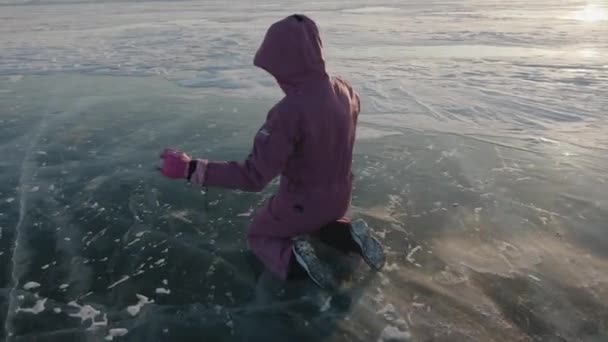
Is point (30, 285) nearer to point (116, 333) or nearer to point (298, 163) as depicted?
point (116, 333)

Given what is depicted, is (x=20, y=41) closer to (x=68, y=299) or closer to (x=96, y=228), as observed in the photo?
(x=96, y=228)

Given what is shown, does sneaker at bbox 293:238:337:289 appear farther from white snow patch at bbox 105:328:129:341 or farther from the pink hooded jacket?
white snow patch at bbox 105:328:129:341

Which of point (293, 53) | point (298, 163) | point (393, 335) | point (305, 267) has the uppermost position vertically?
point (293, 53)

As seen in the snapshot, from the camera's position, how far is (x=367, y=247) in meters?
2.94

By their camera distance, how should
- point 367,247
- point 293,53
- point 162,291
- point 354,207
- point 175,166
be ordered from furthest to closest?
point 354,207
point 367,247
point 162,291
point 175,166
point 293,53

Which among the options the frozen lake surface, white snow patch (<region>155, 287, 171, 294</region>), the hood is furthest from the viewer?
white snow patch (<region>155, 287, 171, 294</region>)

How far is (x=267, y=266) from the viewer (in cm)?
298

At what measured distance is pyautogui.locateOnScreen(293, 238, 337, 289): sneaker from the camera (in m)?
2.79

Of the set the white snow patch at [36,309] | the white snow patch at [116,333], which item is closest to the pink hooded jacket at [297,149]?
the white snow patch at [116,333]

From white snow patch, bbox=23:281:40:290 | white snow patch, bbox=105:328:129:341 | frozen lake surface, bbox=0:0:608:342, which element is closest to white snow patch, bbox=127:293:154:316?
frozen lake surface, bbox=0:0:608:342

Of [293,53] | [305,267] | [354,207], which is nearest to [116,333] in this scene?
[305,267]

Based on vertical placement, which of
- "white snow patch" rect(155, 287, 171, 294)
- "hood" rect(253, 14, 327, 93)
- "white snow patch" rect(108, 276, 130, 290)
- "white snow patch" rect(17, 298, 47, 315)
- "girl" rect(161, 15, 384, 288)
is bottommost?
"white snow patch" rect(155, 287, 171, 294)

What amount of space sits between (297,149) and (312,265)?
2.18 ft

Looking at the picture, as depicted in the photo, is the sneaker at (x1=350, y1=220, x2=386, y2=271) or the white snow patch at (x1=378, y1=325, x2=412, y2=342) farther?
the sneaker at (x1=350, y1=220, x2=386, y2=271)
